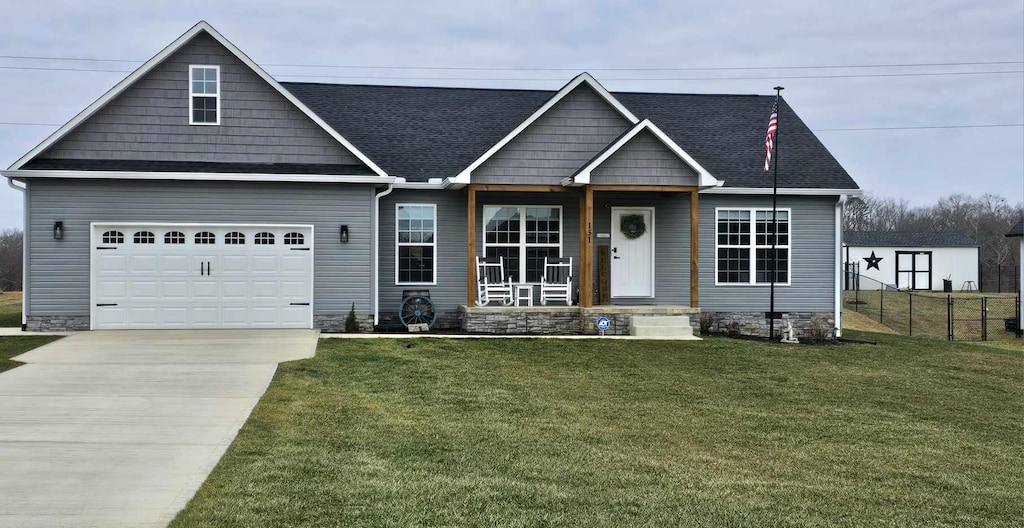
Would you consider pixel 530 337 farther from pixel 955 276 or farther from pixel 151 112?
pixel 955 276

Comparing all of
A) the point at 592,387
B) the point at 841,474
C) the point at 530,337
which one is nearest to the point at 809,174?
the point at 530,337

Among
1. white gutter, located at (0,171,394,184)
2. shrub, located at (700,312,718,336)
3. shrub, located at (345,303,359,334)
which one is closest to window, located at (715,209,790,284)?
shrub, located at (700,312,718,336)

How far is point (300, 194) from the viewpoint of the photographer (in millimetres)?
16641

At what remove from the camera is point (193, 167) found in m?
16.3

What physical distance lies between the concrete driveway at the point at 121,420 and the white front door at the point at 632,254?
7253 mm

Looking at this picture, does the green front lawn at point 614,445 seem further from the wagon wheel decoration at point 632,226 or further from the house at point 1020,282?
the house at point 1020,282

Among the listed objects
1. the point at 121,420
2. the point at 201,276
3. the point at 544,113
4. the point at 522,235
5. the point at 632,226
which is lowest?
the point at 121,420

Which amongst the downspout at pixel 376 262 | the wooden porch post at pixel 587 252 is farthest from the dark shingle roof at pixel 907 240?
the downspout at pixel 376 262

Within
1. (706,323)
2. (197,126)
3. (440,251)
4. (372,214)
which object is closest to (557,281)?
(440,251)

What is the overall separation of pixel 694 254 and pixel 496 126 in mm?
5850

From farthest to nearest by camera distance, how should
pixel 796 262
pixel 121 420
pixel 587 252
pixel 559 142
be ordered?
pixel 796 262 < pixel 559 142 < pixel 587 252 < pixel 121 420

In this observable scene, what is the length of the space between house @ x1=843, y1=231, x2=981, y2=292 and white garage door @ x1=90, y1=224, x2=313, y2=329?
3729cm

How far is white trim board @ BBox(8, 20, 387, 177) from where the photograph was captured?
1591 centimetres

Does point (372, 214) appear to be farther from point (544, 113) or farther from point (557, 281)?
point (557, 281)
